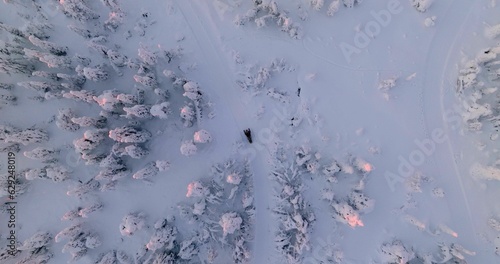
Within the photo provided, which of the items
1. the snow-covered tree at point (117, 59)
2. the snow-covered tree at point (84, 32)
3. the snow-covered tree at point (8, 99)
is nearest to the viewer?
the snow-covered tree at point (117, 59)

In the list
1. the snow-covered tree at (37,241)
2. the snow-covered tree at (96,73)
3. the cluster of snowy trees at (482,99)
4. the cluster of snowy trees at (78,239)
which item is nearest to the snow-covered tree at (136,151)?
the snow-covered tree at (96,73)

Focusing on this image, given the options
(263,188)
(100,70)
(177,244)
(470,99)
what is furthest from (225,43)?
(470,99)

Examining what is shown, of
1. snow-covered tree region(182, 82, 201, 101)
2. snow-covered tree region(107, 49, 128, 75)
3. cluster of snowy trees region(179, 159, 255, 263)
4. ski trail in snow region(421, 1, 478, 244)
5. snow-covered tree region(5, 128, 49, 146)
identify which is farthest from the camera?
ski trail in snow region(421, 1, 478, 244)

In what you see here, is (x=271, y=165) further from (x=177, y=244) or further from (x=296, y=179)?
(x=177, y=244)

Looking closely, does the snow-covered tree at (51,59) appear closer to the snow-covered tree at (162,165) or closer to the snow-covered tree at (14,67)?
the snow-covered tree at (14,67)

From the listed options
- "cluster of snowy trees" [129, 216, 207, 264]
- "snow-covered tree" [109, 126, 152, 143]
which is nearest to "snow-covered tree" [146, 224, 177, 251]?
"cluster of snowy trees" [129, 216, 207, 264]

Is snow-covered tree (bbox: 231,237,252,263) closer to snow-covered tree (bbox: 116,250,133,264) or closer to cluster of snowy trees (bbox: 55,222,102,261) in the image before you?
snow-covered tree (bbox: 116,250,133,264)

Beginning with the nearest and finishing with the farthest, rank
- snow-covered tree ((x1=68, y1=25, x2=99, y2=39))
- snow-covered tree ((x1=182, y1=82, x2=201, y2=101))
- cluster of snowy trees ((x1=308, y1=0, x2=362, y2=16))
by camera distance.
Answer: snow-covered tree ((x1=182, y1=82, x2=201, y2=101)) < snow-covered tree ((x1=68, y1=25, x2=99, y2=39)) < cluster of snowy trees ((x1=308, y1=0, x2=362, y2=16))
